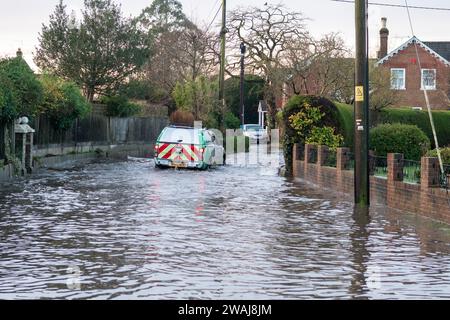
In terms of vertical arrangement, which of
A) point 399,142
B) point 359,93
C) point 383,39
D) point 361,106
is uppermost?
point 383,39

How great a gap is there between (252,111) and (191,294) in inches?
3620

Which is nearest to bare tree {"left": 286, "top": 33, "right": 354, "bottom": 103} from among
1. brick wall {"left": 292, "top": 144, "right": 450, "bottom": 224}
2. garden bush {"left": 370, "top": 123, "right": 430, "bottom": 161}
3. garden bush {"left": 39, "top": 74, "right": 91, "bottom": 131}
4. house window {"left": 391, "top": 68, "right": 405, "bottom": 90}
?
house window {"left": 391, "top": 68, "right": 405, "bottom": 90}

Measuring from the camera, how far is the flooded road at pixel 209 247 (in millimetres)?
9430

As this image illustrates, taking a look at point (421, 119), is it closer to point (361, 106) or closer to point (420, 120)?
point (420, 120)

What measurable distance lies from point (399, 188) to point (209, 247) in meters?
7.12

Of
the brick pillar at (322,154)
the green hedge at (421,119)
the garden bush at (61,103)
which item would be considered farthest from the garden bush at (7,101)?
the green hedge at (421,119)

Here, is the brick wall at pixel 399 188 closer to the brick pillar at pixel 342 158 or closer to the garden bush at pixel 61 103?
the brick pillar at pixel 342 158

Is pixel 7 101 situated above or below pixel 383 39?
below

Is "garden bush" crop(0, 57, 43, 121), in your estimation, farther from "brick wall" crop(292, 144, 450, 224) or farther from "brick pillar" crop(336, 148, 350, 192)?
"brick pillar" crop(336, 148, 350, 192)

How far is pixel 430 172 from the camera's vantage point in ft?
54.3

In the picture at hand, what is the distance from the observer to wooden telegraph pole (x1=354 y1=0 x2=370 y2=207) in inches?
744

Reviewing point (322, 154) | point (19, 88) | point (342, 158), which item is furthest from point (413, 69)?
point (342, 158)
